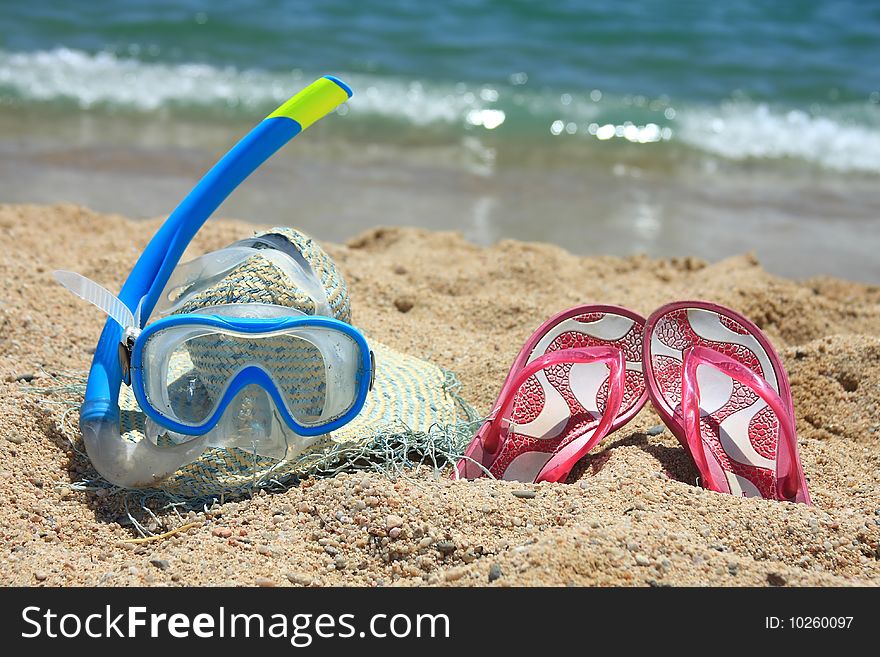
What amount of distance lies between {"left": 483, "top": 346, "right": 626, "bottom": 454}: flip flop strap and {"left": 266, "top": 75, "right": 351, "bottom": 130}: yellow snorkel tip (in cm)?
92

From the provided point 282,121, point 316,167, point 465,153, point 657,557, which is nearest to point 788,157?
point 465,153

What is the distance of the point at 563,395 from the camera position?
2787mm

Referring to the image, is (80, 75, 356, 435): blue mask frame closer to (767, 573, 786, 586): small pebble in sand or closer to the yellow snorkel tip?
the yellow snorkel tip

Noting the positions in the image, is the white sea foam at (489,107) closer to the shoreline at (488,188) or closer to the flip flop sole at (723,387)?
the shoreline at (488,188)

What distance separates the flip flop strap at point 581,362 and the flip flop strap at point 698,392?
0.18m

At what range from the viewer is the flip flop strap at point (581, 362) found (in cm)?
262

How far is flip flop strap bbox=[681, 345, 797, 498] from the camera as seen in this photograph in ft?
8.23

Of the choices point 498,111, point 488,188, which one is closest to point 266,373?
point 488,188

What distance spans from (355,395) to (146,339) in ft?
1.72

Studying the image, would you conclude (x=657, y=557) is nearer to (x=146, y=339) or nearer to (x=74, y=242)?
(x=146, y=339)

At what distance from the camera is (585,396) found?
278 cm

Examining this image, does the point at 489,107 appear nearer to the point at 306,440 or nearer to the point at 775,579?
the point at 306,440

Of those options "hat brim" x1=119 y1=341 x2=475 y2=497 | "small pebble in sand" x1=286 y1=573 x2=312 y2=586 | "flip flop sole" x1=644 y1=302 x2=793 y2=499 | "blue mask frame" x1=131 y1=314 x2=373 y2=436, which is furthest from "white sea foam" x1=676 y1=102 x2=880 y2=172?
"small pebble in sand" x1=286 y1=573 x2=312 y2=586

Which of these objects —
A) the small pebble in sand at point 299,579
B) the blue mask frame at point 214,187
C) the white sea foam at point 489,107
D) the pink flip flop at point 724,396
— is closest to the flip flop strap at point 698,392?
the pink flip flop at point 724,396
